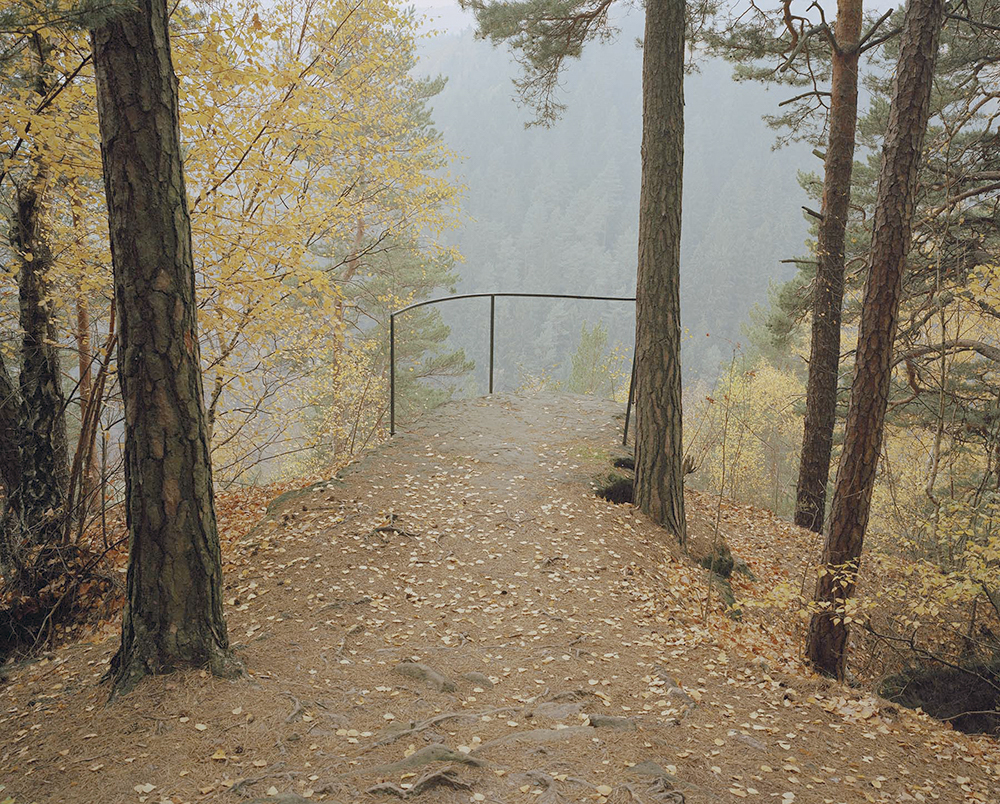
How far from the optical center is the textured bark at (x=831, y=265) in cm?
711

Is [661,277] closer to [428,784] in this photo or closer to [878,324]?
[878,324]

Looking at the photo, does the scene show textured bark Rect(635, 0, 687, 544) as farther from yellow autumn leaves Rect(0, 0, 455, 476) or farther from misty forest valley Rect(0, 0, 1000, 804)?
yellow autumn leaves Rect(0, 0, 455, 476)

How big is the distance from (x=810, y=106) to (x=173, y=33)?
830 centimetres

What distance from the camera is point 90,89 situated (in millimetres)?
4344

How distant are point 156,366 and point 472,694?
2172 millimetres

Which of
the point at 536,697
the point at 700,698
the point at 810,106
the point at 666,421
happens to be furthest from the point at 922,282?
the point at 536,697

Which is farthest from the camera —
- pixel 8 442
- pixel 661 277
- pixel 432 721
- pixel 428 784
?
pixel 661 277

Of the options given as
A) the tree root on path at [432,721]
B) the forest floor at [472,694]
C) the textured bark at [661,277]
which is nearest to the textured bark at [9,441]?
the forest floor at [472,694]

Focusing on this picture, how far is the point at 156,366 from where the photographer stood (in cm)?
290

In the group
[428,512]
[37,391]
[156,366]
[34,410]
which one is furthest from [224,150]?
[428,512]

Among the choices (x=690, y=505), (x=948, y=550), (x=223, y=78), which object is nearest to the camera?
(x=223, y=78)

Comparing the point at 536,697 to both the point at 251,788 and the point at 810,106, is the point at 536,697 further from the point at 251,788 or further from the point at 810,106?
the point at 810,106

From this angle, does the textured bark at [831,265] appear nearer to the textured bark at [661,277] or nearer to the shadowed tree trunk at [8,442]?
the textured bark at [661,277]

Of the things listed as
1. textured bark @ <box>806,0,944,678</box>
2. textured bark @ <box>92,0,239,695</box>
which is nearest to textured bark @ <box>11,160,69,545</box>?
textured bark @ <box>92,0,239,695</box>
